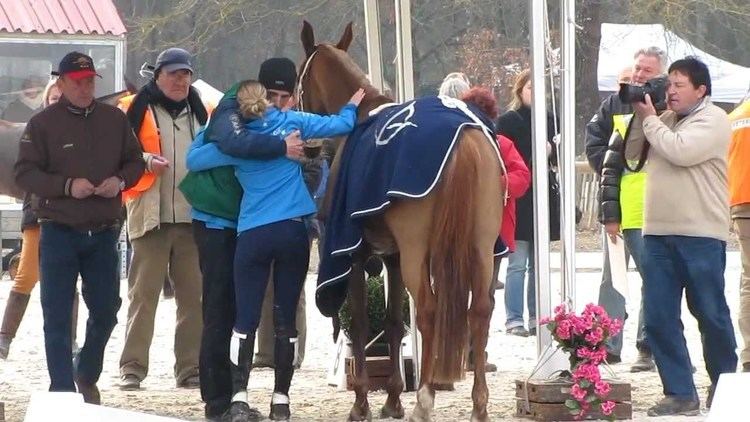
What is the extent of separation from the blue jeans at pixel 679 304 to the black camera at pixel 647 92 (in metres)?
0.76

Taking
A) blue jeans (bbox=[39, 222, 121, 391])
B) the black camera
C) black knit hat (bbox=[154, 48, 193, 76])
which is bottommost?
blue jeans (bbox=[39, 222, 121, 391])

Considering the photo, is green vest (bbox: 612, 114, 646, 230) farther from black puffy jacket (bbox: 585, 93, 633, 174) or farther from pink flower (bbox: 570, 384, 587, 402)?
pink flower (bbox: 570, 384, 587, 402)

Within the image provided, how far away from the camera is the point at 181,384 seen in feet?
31.3

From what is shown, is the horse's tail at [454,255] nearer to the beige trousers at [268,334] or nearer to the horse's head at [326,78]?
the horse's head at [326,78]

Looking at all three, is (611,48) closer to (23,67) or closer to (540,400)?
(23,67)

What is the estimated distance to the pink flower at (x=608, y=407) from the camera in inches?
303

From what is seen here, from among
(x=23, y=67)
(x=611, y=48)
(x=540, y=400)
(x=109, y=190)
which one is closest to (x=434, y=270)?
(x=540, y=400)

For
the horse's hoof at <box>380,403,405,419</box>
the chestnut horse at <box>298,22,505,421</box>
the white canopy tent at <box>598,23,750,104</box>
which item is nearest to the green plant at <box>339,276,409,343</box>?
the horse's hoof at <box>380,403,405,419</box>

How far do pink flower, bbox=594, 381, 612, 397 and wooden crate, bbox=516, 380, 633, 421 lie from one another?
0.07 m

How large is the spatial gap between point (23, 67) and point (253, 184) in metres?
13.8

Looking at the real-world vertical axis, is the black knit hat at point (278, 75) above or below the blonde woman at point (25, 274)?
above

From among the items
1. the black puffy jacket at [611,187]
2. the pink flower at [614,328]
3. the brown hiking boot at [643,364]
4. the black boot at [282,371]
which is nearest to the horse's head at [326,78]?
the black boot at [282,371]

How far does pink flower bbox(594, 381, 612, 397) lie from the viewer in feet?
25.4

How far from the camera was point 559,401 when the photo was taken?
7.87 metres
